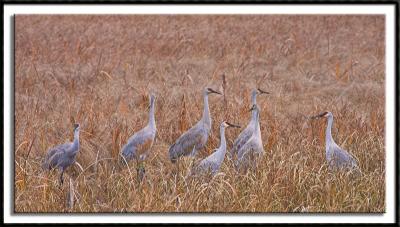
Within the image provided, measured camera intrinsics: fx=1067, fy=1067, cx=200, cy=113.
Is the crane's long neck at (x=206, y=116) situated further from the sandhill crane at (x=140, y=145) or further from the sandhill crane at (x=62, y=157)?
the sandhill crane at (x=62, y=157)

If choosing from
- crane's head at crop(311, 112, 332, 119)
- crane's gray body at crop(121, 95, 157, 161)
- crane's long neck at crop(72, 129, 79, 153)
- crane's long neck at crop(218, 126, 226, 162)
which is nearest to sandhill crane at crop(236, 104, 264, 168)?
crane's long neck at crop(218, 126, 226, 162)

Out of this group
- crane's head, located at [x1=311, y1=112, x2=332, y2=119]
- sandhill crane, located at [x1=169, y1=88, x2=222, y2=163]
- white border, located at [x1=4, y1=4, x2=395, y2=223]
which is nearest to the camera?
white border, located at [x1=4, y1=4, x2=395, y2=223]

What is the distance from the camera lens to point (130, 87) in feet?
26.7

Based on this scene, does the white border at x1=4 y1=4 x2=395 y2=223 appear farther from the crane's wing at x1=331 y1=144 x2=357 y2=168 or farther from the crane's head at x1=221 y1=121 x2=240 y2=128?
the crane's head at x1=221 y1=121 x2=240 y2=128

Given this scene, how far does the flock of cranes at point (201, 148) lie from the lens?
24.5 feet

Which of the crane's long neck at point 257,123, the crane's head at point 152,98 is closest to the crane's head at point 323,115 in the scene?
the crane's long neck at point 257,123

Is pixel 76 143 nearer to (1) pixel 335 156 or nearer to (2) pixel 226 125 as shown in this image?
(2) pixel 226 125

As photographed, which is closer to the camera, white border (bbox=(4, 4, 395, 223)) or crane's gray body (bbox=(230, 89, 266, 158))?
white border (bbox=(4, 4, 395, 223))

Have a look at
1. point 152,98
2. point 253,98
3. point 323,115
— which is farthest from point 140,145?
point 323,115

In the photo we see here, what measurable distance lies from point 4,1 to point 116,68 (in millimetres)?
1182

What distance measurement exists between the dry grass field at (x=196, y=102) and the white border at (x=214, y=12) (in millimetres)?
69

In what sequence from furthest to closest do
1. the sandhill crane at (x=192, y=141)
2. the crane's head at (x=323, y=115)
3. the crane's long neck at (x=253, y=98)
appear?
the crane's long neck at (x=253, y=98)
the crane's head at (x=323, y=115)
the sandhill crane at (x=192, y=141)

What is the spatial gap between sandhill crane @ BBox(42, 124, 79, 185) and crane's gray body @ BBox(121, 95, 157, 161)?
349mm

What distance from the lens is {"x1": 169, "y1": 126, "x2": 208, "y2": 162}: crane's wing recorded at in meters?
7.62
